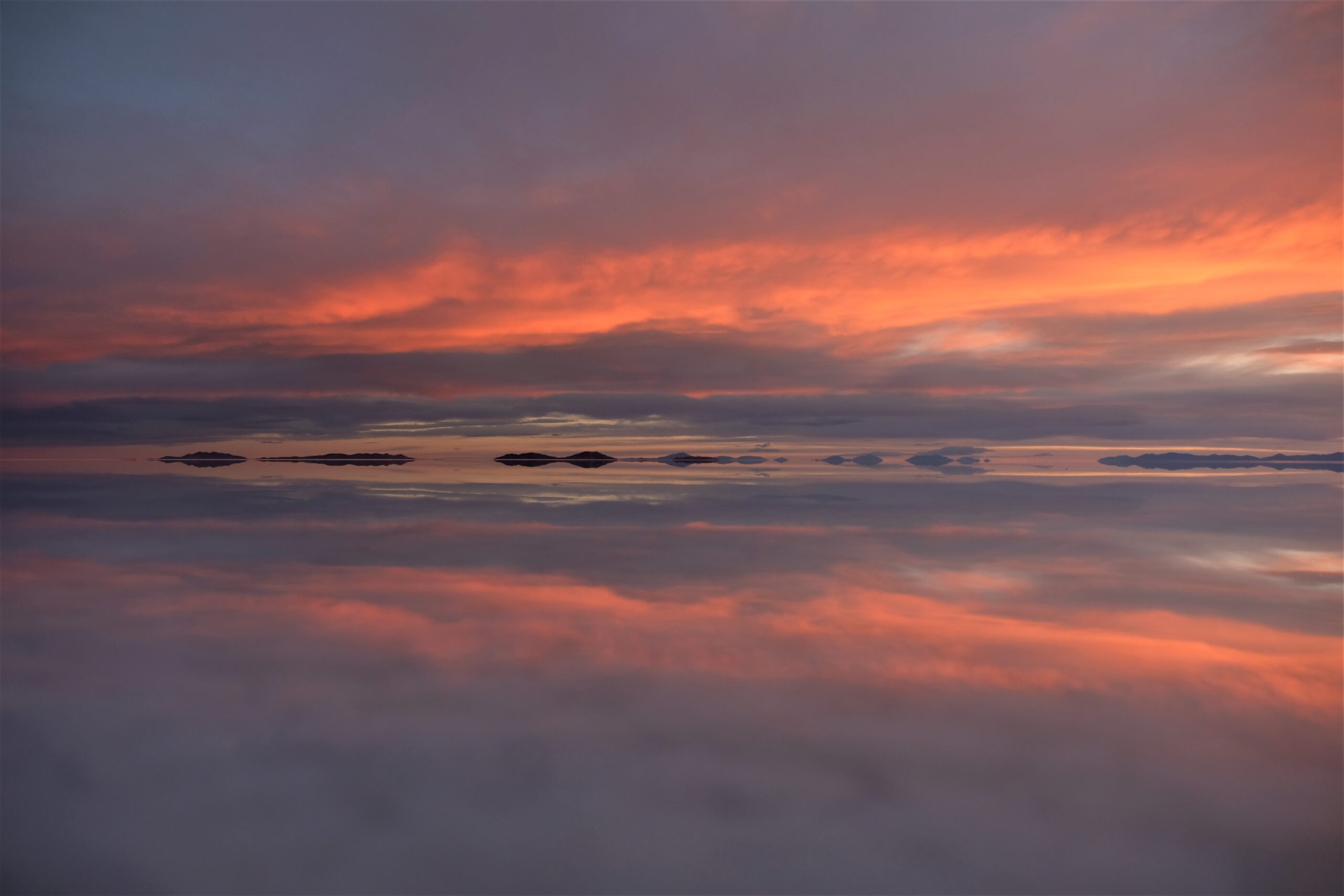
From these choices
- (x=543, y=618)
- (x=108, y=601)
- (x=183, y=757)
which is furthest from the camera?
(x=108, y=601)

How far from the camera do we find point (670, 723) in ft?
20.6

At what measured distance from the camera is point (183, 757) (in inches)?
217

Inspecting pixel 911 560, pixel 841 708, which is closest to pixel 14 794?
pixel 841 708

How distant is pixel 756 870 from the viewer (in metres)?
4.32

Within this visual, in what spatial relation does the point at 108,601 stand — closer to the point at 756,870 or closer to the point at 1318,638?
the point at 756,870

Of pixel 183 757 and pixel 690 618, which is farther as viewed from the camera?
pixel 690 618

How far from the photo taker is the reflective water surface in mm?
4410

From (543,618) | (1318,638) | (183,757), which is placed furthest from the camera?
(543,618)

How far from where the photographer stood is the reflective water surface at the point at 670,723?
174 inches

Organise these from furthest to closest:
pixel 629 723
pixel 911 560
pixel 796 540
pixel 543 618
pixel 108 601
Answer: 1. pixel 796 540
2. pixel 911 560
3. pixel 108 601
4. pixel 543 618
5. pixel 629 723

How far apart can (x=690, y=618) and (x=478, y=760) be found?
4477 mm

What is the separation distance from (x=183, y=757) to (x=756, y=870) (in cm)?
427

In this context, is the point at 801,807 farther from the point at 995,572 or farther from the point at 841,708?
the point at 995,572

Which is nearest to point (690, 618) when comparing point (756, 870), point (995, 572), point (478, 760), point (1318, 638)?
point (478, 760)
